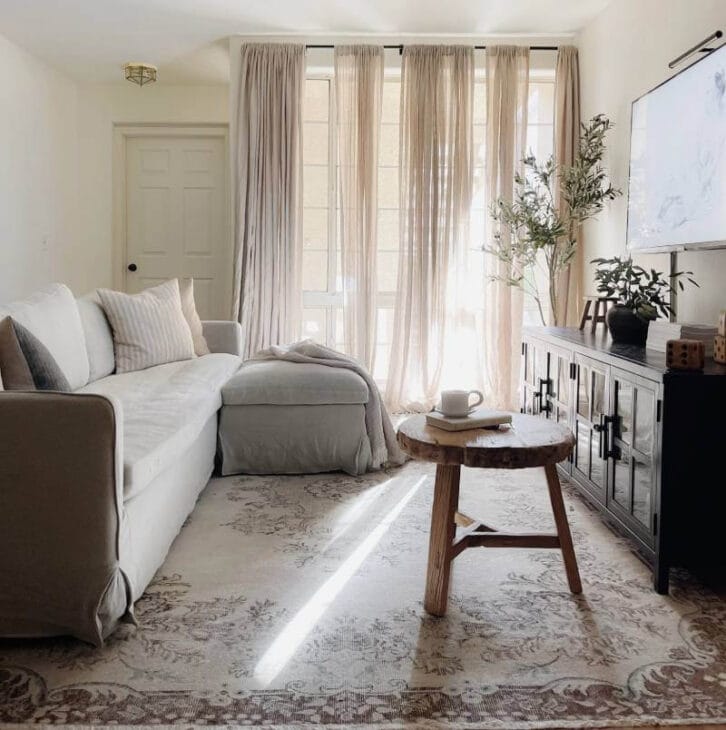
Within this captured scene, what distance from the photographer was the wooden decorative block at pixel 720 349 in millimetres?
2357

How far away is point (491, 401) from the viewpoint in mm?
5191

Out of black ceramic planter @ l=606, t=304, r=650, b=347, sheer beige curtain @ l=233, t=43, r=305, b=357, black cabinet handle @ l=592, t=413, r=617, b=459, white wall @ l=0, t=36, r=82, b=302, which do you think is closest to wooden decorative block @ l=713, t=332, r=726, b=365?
black cabinet handle @ l=592, t=413, r=617, b=459

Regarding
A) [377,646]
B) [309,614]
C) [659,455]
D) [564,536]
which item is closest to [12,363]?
[309,614]

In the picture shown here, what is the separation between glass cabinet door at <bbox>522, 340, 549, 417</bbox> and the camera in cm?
348

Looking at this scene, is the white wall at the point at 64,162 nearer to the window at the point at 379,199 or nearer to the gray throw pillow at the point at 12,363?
the window at the point at 379,199

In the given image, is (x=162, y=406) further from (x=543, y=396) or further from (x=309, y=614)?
(x=543, y=396)

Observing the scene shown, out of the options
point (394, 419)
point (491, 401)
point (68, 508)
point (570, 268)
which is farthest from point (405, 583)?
point (570, 268)

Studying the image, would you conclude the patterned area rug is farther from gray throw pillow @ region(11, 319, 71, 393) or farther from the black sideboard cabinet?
gray throw pillow @ region(11, 319, 71, 393)

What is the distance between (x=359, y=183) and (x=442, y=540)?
11.5 ft

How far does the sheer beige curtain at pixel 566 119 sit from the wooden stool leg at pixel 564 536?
9.78 feet

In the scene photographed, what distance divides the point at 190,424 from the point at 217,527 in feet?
1.43

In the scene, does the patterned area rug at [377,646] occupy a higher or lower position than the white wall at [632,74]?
lower

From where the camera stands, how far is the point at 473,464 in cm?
200

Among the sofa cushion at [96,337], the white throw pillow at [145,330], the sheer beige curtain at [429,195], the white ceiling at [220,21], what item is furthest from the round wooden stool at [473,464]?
the white ceiling at [220,21]
